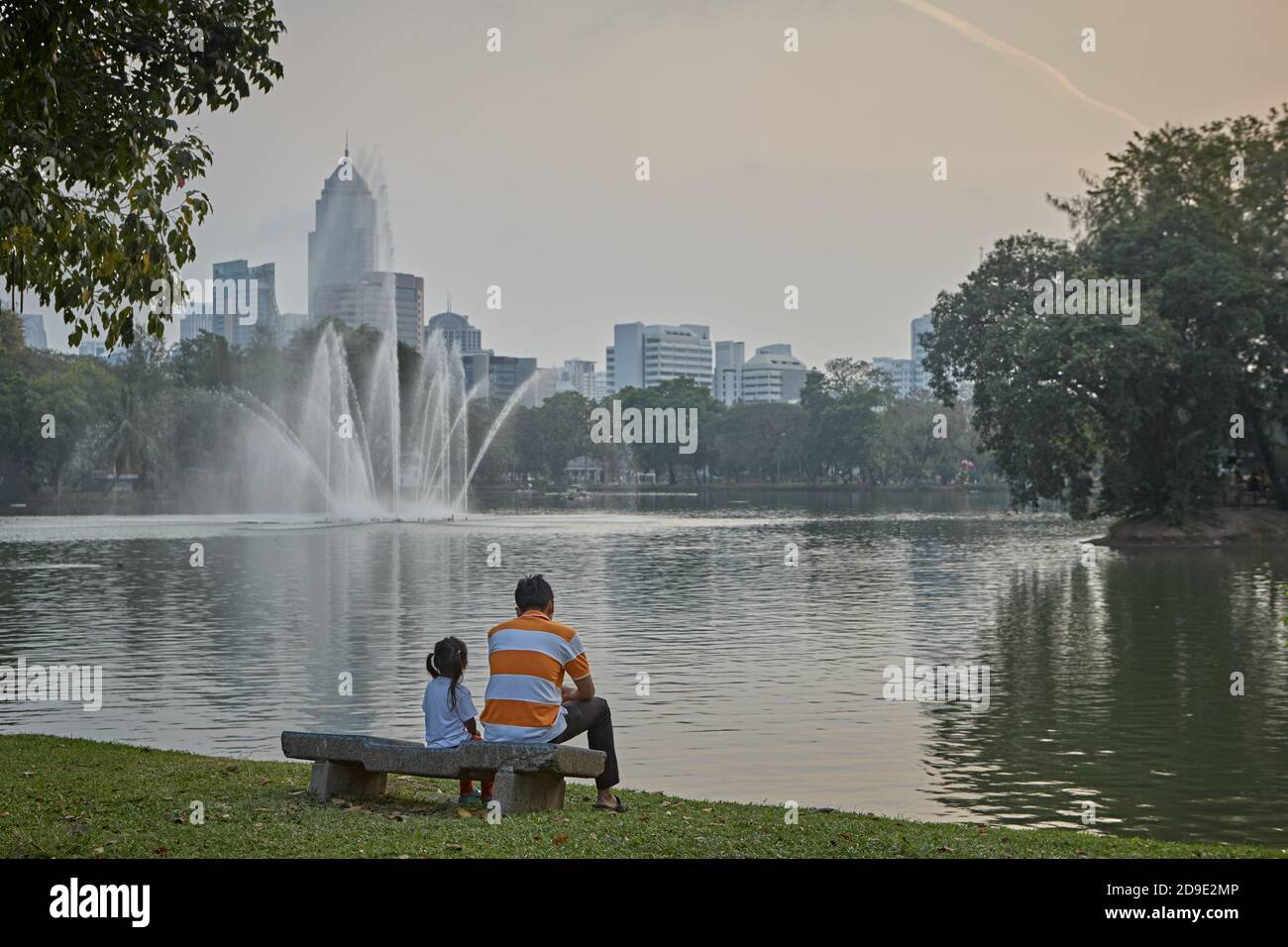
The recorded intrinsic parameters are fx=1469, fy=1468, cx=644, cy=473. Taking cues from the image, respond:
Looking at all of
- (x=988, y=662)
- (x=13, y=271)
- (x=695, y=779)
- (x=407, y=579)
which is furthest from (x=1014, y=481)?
(x=13, y=271)

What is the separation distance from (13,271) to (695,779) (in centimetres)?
814

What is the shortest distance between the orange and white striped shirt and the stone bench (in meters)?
0.21

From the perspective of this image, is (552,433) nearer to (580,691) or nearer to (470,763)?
(580,691)

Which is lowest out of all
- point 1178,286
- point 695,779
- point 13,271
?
point 695,779

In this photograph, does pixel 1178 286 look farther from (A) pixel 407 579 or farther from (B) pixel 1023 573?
(A) pixel 407 579

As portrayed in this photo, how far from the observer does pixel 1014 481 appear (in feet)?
222

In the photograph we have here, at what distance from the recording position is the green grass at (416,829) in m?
9.67

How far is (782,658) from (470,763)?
14092mm

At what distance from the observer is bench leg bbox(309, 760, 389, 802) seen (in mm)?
11562

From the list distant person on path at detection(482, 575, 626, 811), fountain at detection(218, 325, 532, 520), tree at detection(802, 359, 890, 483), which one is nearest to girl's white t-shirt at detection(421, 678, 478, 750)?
distant person on path at detection(482, 575, 626, 811)

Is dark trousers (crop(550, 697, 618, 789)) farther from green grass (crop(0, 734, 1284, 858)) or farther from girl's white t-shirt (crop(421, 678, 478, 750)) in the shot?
girl's white t-shirt (crop(421, 678, 478, 750))

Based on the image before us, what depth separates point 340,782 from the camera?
11.6 metres

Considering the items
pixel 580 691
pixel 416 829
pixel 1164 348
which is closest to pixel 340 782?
pixel 416 829
